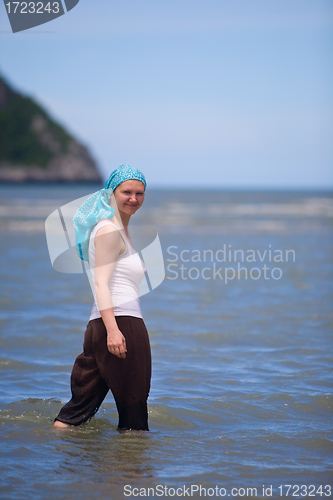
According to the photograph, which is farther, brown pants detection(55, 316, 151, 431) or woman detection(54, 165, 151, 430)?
brown pants detection(55, 316, 151, 431)

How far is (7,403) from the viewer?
4.14 metres

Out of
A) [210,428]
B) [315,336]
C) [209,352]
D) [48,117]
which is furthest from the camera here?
[48,117]

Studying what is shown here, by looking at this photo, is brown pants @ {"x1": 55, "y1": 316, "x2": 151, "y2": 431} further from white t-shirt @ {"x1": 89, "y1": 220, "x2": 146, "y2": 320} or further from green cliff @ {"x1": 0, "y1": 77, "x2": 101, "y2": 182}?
green cliff @ {"x1": 0, "y1": 77, "x2": 101, "y2": 182}

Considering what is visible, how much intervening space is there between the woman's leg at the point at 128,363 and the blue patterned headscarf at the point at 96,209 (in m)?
0.48

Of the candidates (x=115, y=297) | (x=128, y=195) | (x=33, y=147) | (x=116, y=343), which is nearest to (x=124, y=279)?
(x=115, y=297)

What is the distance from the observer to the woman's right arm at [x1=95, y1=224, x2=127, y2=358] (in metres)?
2.93

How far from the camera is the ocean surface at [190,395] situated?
2.95 meters

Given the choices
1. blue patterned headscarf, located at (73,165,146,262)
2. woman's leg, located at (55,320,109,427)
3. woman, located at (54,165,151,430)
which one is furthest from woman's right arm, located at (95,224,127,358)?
woman's leg, located at (55,320,109,427)

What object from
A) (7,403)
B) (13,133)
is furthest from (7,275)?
(13,133)

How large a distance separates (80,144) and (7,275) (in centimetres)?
12550

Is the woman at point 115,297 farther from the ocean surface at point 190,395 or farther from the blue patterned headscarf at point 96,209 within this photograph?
the ocean surface at point 190,395

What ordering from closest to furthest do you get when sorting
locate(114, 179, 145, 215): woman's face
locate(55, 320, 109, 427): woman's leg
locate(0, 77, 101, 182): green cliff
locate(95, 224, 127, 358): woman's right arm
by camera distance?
locate(95, 224, 127, 358): woman's right arm < locate(114, 179, 145, 215): woman's face < locate(55, 320, 109, 427): woman's leg < locate(0, 77, 101, 182): green cliff

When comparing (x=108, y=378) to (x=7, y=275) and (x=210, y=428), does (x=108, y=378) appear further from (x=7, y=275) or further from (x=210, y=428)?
(x=7, y=275)

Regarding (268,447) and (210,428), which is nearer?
(268,447)
